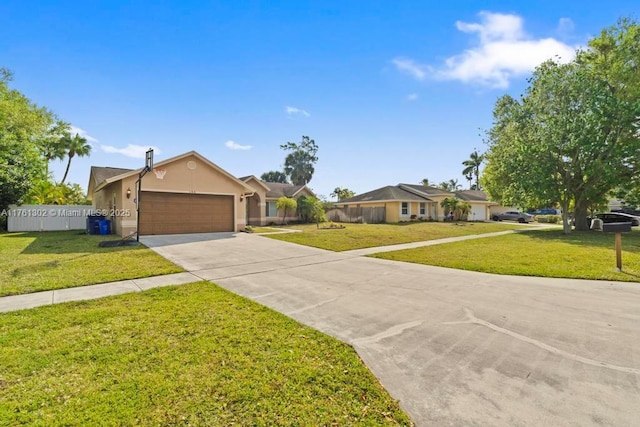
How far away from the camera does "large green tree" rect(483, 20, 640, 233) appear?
16141 millimetres

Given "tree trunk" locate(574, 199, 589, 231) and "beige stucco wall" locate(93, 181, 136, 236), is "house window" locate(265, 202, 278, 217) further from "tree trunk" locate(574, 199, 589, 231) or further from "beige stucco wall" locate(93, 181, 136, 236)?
"tree trunk" locate(574, 199, 589, 231)

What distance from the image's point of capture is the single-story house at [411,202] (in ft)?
99.6

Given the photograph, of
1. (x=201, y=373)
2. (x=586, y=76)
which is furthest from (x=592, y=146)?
(x=201, y=373)

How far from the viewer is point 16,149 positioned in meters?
18.0

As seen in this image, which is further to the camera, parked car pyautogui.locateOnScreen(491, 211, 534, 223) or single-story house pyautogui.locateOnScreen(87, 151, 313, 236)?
parked car pyautogui.locateOnScreen(491, 211, 534, 223)

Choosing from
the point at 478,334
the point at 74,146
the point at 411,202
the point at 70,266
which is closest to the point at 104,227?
the point at 70,266

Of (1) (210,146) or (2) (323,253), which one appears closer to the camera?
(2) (323,253)

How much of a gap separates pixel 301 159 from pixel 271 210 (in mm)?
28429

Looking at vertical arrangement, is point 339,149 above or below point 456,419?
above

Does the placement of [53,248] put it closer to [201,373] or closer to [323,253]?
[323,253]

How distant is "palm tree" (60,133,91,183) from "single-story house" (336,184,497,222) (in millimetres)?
30384

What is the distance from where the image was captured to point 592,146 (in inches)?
634

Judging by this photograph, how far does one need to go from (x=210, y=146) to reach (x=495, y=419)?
2018 cm

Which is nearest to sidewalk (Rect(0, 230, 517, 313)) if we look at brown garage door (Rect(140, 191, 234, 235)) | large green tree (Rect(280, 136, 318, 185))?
brown garage door (Rect(140, 191, 234, 235))
